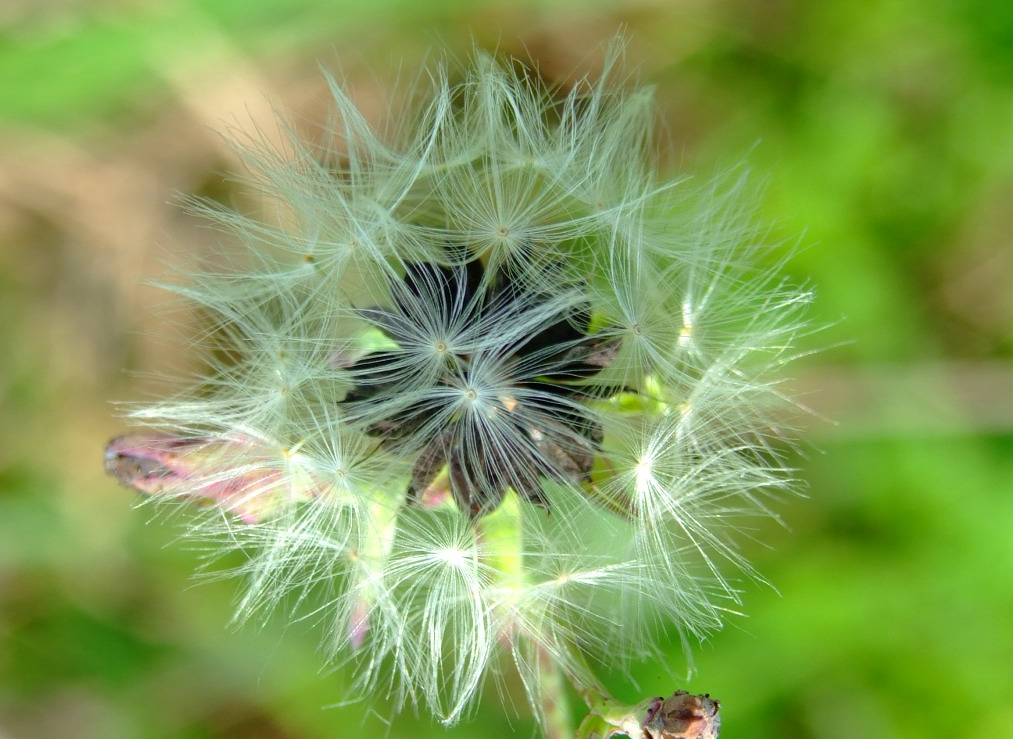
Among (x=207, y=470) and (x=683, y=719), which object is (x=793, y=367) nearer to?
(x=683, y=719)

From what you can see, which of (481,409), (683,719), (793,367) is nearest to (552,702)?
(683,719)

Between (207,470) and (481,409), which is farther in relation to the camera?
(207,470)

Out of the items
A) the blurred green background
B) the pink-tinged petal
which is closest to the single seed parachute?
the pink-tinged petal

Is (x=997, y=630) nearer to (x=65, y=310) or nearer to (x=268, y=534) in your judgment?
(x=268, y=534)

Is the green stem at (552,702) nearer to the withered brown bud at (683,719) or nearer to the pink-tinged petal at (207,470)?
the withered brown bud at (683,719)

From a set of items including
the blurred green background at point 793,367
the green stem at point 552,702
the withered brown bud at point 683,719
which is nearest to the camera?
the withered brown bud at point 683,719

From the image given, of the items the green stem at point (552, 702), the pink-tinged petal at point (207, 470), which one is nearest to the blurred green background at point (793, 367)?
the green stem at point (552, 702)
